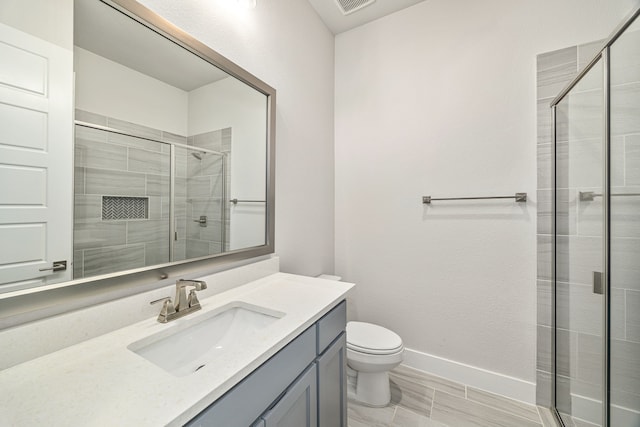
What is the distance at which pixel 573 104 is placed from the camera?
1297 mm

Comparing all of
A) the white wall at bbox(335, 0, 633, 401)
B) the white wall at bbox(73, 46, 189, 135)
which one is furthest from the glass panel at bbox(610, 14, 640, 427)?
the white wall at bbox(73, 46, 189, 135)

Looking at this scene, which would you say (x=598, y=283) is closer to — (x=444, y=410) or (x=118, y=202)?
(x=444, y=410)

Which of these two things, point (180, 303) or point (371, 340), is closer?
point (180, 303)

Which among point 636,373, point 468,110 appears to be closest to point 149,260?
point 636,373

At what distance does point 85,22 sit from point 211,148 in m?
0.53

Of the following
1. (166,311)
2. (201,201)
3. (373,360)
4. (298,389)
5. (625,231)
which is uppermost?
(201,201)

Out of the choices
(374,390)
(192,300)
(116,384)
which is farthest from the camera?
(374,390)

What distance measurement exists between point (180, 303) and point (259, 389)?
44 cm

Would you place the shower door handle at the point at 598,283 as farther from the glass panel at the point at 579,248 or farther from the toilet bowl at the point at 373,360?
the toilet bowl at the point at 373,360

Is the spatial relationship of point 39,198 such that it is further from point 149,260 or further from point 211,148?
point 211,148

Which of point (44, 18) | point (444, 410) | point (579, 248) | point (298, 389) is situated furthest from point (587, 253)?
point (44, 18)

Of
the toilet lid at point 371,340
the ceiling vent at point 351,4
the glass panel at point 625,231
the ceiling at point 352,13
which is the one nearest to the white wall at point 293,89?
the ceiling at point 352,13

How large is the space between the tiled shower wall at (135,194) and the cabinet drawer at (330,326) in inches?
22.6

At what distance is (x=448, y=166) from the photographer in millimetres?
1750
